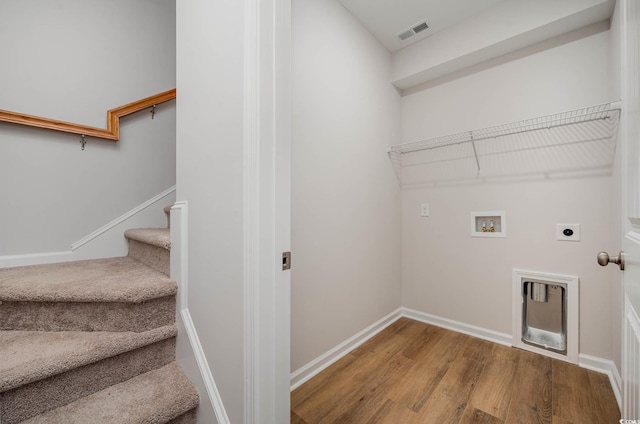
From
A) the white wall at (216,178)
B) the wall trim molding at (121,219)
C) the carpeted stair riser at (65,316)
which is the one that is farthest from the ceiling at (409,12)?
the carpeted stair riser at (65,316)

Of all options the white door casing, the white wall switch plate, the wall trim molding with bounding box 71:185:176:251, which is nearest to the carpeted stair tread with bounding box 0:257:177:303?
the wall trim molding with bounding box 71:185:176:251

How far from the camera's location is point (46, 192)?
159 centimetres

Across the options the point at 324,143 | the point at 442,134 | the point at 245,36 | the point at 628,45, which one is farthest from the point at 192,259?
the point at 442,134

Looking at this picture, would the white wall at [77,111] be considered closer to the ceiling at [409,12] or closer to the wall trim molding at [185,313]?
the wall trim molding at [185,313]

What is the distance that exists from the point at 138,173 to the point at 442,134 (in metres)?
2.56

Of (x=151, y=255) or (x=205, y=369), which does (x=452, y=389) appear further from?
(x=151, y=255)

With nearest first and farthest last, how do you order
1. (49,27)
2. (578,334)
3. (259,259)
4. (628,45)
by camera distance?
(628,45) < (259,259) < (49,27) < (578,334)

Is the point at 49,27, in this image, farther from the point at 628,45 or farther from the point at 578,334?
the point at 578,334

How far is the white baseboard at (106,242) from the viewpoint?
5.07ft

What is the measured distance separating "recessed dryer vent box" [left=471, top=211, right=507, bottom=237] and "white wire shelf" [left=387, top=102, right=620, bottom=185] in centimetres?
31

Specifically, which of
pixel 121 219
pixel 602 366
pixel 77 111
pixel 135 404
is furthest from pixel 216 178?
pixel 602 366

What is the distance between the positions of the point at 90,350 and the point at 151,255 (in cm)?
65

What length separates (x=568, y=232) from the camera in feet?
Result: 5.65

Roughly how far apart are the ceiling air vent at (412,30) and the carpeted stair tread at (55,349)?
2.63 meters
